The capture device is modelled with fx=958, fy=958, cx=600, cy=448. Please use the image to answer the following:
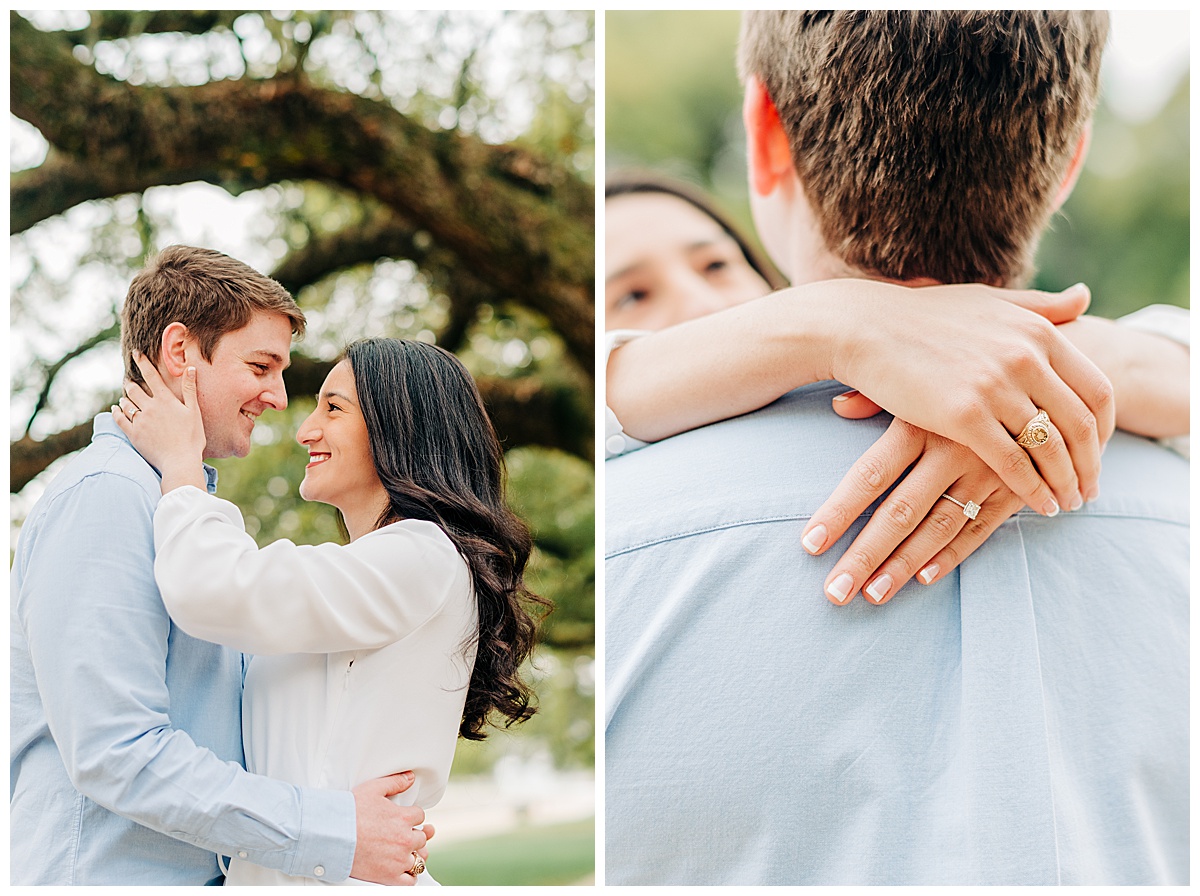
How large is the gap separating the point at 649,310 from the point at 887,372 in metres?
0.94

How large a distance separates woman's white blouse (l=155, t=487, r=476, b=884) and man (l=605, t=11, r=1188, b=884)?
30cm

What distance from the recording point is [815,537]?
1220mm

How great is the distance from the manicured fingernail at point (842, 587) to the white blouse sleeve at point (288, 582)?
0.55m

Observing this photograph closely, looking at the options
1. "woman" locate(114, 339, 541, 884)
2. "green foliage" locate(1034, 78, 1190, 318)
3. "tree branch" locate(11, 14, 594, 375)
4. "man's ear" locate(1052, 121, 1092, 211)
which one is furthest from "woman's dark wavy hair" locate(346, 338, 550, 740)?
"green foliage" locate(1034, 78, 1190, 318)

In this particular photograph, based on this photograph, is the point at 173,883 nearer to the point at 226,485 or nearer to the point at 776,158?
the point at 776,158

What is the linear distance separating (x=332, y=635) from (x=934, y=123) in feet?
3.51

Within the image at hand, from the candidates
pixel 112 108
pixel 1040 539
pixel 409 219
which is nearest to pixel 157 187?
pixel 112 108

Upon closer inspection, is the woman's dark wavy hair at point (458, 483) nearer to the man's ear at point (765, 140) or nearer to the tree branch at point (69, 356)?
the man's ear at point (765, 140)

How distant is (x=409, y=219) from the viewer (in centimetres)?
288

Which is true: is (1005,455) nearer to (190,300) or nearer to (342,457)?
(342,457)

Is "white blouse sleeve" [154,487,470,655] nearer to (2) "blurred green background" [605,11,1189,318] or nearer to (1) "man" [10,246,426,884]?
(1) "man" [10,246,426,884]

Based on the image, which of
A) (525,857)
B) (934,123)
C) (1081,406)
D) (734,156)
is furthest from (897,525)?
(525,857)

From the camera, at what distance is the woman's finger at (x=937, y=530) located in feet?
4.00

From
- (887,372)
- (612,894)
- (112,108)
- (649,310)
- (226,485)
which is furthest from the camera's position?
(226,485)
